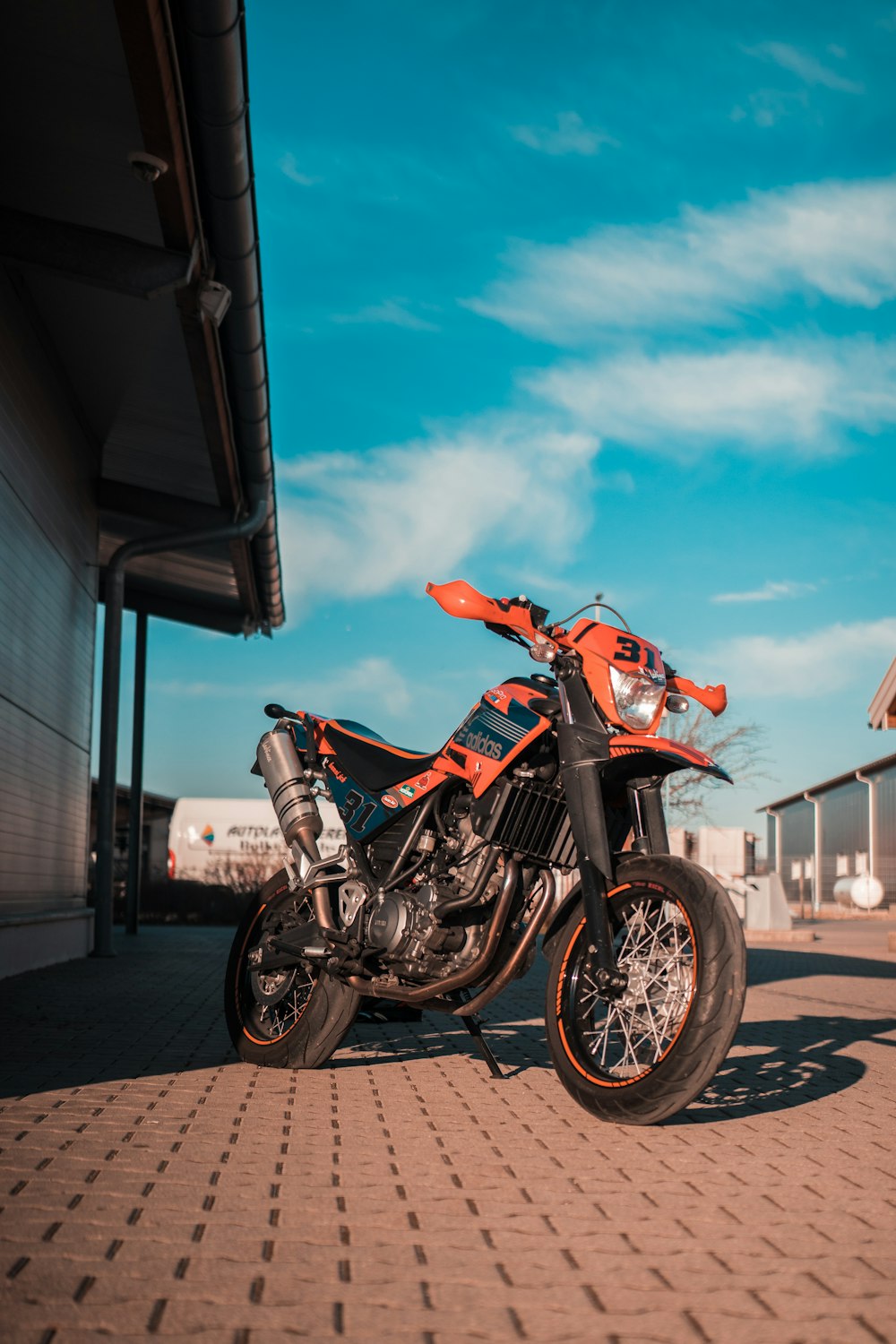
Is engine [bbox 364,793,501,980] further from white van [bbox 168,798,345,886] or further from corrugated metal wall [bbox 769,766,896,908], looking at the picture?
corrugated metal wall [bbox 769,766,896,908]

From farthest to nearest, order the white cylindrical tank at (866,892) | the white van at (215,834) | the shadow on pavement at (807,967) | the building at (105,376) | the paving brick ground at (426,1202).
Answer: the white cylindrical tank at (866,892) < the white van at (215,834) < the shadow on pavement at (807,967) < the building at (105,376) < the paving brick ground at (426,1202)

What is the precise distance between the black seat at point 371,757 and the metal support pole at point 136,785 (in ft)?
36.9

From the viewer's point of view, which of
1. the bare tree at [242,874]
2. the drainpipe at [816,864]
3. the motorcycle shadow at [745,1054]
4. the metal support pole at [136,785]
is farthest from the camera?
the drainpipe at [816,864]

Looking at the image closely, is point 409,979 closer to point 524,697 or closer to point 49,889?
point 524,697

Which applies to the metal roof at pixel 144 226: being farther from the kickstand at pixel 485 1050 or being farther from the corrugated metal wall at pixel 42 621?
the kickstand at pixel 485 1050

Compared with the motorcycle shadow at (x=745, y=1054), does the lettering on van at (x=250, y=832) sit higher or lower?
higher

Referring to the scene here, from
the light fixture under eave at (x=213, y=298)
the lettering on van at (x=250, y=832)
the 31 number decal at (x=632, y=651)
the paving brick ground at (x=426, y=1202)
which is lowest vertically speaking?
the paving brick ground at (x=426, y=1202)

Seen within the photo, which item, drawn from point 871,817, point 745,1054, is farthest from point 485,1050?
point 871,817

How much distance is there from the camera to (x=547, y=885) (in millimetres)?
4805

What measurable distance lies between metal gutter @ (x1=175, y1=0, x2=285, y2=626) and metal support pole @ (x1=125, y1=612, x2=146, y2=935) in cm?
629

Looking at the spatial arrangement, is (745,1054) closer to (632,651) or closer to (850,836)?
(632,651)

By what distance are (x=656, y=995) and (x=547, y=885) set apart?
0.61m

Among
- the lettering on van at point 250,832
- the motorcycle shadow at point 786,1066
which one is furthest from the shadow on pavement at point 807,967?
the lettering on van at point 250,832

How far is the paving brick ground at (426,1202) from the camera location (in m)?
2.50
